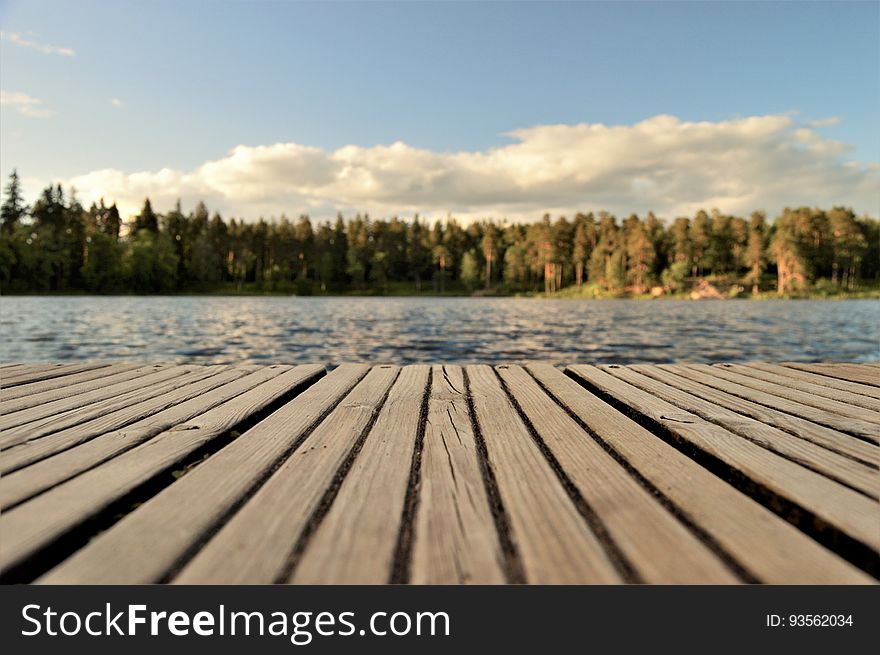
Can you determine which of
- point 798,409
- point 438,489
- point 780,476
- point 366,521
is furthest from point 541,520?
point 798,409

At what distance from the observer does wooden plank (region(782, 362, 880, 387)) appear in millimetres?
3835

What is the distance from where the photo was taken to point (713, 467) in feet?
6.47

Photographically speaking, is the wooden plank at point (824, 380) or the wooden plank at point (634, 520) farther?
the wooden plank at point (824, 380)

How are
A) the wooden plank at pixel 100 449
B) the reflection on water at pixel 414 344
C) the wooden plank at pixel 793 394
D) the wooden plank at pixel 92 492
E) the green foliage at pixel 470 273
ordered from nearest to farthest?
the wooden plank at pixel 92 492, the wooden plank at pixel 100 449, the wooden plank at pixel 793 394, the reflection on water at pixel 414 344, the green foliage at pixel 470 273

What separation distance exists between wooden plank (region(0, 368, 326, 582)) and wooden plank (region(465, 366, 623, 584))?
3.30 ft

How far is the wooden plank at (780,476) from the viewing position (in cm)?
138

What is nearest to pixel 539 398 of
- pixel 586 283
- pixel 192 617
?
pixel 192 617

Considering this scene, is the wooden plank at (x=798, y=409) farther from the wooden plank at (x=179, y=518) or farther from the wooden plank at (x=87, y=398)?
the wooden plank at (x=87, y=398)

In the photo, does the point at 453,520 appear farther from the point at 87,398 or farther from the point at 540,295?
the point at 540,295

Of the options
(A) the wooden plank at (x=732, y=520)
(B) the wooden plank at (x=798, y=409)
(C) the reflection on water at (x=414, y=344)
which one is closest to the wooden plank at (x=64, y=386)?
(A) the wooden plank at (x=732, y=520)

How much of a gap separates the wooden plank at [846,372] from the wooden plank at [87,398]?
5245 mm

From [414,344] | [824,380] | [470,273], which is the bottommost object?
[414,344]

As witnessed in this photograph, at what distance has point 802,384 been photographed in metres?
3.67

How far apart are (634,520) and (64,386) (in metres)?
3.86
